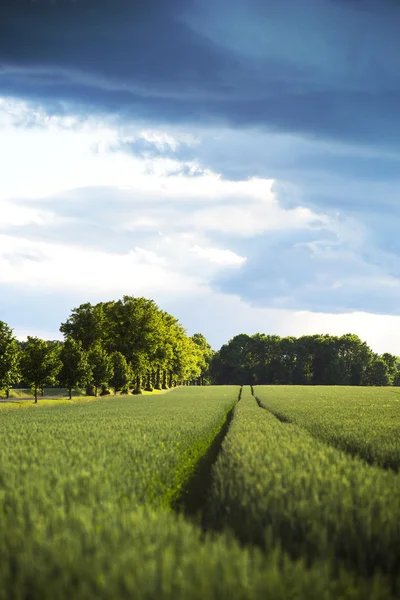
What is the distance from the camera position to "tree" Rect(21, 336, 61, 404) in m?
53.0

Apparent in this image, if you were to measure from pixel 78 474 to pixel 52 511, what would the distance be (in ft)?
7.54

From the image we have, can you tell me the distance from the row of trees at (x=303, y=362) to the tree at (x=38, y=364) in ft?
349

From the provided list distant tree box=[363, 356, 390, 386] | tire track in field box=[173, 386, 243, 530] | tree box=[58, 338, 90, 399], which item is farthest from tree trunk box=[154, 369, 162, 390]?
tire track in field box=[173, 386, 243, 530]

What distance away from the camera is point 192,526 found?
5980 mm

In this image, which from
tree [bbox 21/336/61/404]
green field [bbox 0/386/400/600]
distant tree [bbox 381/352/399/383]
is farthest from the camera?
distant tree [bbox 381/352/399/383]

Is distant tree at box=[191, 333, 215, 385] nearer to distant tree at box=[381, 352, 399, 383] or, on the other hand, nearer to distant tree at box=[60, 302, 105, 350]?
distant tree at box=[381, 352, 399, 383]

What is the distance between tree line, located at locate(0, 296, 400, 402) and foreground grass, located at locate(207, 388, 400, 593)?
38.9m

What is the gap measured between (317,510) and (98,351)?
59.3 meters

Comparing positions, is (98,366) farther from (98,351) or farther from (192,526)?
(192,526)

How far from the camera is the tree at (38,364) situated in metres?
53.0

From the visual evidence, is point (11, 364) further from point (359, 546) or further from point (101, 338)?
point (359, 546)

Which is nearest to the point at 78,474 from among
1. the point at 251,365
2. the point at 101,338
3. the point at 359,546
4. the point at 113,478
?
the point at 113,478

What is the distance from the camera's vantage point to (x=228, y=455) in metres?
12.1

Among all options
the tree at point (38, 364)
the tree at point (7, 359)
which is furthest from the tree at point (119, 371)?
the tree at point (7, 359)
